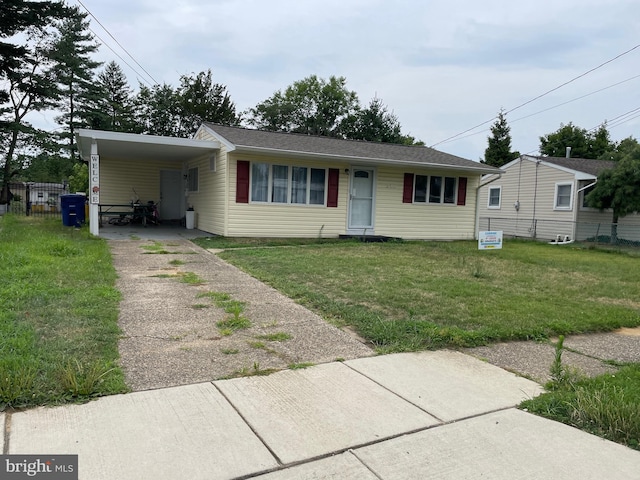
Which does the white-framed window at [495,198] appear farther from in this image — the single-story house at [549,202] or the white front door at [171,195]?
the white front door at [171,195]

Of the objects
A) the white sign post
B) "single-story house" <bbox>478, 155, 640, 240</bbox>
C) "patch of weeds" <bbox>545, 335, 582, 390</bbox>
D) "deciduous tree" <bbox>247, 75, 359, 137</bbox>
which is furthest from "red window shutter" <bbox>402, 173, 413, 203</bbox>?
"deciduous tree" <bbox>247, 75, 359, 137</bbox>

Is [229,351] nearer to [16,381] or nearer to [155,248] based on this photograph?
[16,381]

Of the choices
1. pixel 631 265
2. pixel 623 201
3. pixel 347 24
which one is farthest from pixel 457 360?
pixel 623 201

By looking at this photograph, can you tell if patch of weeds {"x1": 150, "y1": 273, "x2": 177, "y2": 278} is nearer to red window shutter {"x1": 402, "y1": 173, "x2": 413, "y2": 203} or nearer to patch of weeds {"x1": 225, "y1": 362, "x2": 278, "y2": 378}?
patch of weeds {"x1": 225, "y1": 362, "x2": 278, "y2": 378}

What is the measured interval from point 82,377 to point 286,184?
409 inches

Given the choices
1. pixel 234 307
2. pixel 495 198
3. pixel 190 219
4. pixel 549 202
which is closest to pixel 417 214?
pixel 190 219

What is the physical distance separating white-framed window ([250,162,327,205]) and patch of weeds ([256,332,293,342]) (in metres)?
8.75

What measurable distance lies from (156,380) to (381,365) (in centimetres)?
174

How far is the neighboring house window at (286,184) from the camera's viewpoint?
12.5 metres

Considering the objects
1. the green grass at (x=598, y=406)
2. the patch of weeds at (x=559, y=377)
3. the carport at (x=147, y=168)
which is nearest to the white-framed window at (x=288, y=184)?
the carport at (x=147, y=168)

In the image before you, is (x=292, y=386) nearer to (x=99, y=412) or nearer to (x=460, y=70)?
(x=99, y=412)

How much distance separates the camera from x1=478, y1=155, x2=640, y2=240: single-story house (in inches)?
696

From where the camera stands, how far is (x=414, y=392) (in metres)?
3.18

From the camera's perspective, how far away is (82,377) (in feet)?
9.87
